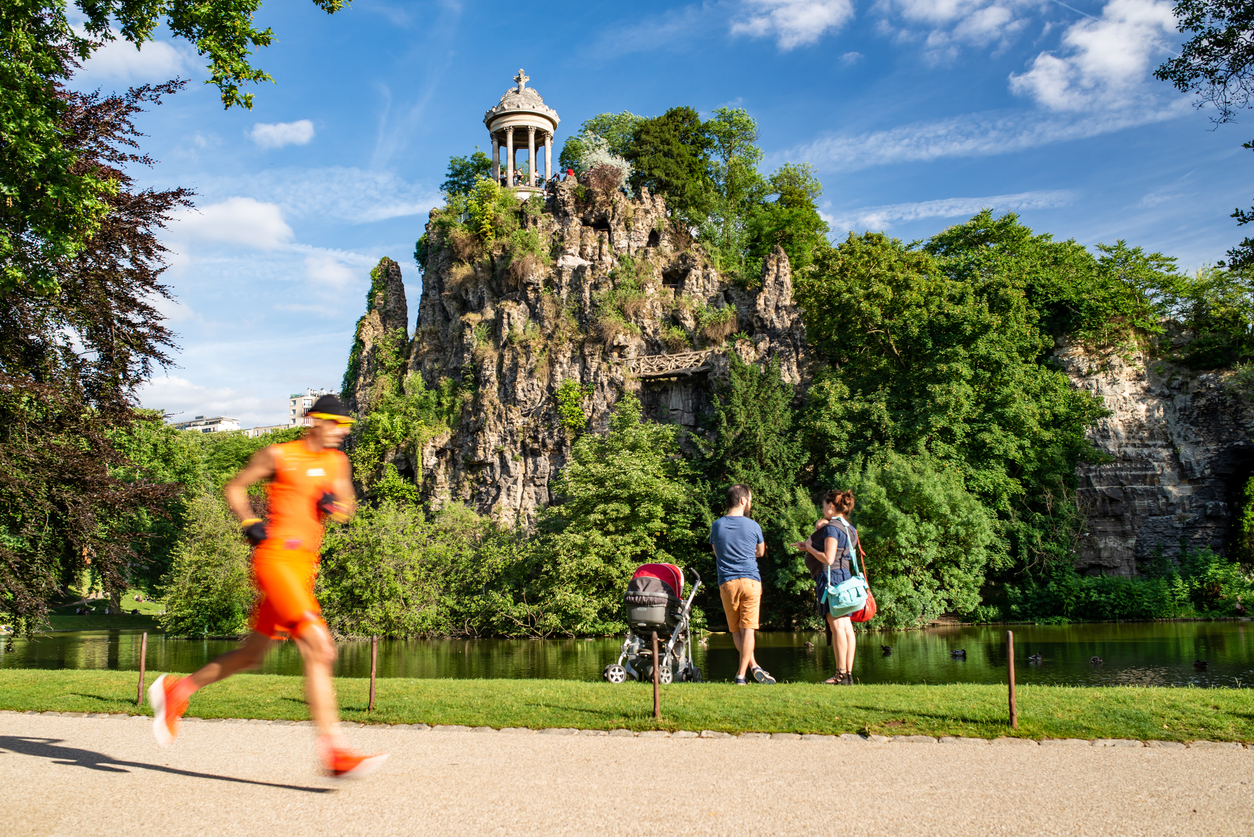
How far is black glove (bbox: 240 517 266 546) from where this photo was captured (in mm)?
4941

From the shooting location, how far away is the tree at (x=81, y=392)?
14.2 meters

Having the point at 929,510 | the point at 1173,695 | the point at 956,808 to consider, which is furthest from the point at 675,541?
the point at 956,808

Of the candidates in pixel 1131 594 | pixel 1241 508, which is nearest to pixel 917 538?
pixel 1131 594

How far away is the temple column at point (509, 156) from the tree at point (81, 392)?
3458 centimetres

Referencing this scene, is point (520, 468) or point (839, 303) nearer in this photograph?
point (839, 303)

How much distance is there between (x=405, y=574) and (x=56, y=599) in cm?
1390

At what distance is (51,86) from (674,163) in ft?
125

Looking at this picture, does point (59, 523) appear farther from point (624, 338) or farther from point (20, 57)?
point (624, 338)

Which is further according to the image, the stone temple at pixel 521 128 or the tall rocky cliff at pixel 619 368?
the stone temple at pixel 521 128

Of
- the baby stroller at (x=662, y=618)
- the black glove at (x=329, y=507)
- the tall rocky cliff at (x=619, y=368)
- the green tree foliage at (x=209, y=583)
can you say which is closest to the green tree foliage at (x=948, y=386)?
the tall rocky cliff at (x=619, y=368)

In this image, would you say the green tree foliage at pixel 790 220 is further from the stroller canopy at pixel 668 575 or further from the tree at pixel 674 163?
the stroller canopy at pixel 668 575

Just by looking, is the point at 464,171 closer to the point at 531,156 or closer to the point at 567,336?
the point at 531,156

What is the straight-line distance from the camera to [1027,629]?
26875 millimetres

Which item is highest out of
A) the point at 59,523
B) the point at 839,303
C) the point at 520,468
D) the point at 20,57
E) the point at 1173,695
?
the point at 839,303
